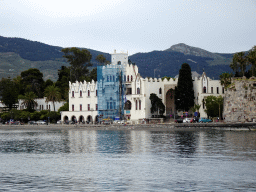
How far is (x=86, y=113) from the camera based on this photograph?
119125mm

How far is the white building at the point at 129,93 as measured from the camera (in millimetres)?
106275

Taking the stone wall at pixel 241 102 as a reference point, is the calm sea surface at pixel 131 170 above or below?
below

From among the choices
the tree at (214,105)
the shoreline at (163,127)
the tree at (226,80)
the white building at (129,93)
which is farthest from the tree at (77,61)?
the tree at (214,105)

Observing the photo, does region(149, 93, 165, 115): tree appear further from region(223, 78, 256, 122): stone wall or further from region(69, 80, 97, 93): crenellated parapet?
region(69, 80, 97, 93): crenellated parapet

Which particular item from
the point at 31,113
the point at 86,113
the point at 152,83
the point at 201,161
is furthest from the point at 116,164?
the point at 31,113

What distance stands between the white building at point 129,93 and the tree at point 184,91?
2.80 meters

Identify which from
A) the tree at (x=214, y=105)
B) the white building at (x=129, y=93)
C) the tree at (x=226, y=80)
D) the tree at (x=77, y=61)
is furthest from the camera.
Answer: the tree at (x=77, y=61)

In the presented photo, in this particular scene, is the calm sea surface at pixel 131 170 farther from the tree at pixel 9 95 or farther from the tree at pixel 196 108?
the tree at pixel 9 95

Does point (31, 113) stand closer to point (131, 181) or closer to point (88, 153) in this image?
point (88, 153)

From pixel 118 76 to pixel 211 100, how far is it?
2651 cm

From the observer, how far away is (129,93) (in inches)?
4528

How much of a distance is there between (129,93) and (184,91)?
17.4m

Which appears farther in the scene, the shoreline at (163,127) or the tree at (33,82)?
the tree at (33,82)

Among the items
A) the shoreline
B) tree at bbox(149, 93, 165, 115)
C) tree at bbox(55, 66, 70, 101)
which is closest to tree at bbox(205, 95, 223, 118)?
the shoreline
